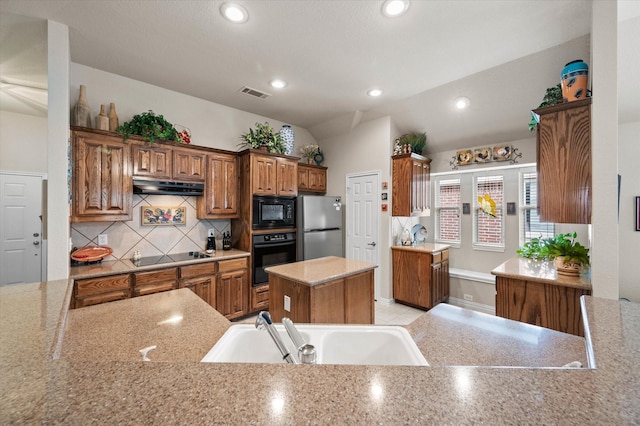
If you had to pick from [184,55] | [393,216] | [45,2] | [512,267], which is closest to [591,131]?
[512,267]

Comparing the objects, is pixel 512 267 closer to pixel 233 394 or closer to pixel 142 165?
pixel 233 394

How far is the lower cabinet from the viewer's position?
2.10 m

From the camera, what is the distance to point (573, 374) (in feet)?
1.42

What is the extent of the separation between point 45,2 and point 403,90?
3479 millimetres

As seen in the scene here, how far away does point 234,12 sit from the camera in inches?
83.0

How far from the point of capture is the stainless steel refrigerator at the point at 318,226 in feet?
13.5

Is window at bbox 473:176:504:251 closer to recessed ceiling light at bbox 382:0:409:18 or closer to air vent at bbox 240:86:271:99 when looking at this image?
recessed ceiling light at bbox 382:0:409:18

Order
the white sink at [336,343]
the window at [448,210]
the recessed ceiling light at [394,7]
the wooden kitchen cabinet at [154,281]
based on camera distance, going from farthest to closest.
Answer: the window at [448,210] < the wooden kitchen cabinet at [154,281] < the recessed ceiling light at [394,7] < the white sink at [336,343]

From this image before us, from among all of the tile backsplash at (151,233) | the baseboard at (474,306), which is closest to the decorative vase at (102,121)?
the tile backsplash at (151,233)

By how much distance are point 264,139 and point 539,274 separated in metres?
3.50

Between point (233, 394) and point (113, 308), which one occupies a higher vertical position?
point (233, 394)

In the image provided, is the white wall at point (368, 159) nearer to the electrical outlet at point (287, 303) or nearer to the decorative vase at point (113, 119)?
the electrical outlet at point (287, 303)

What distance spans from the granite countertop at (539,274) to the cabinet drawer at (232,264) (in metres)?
2.83

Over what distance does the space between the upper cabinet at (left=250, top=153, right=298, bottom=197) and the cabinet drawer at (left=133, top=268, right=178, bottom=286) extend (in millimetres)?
1390
